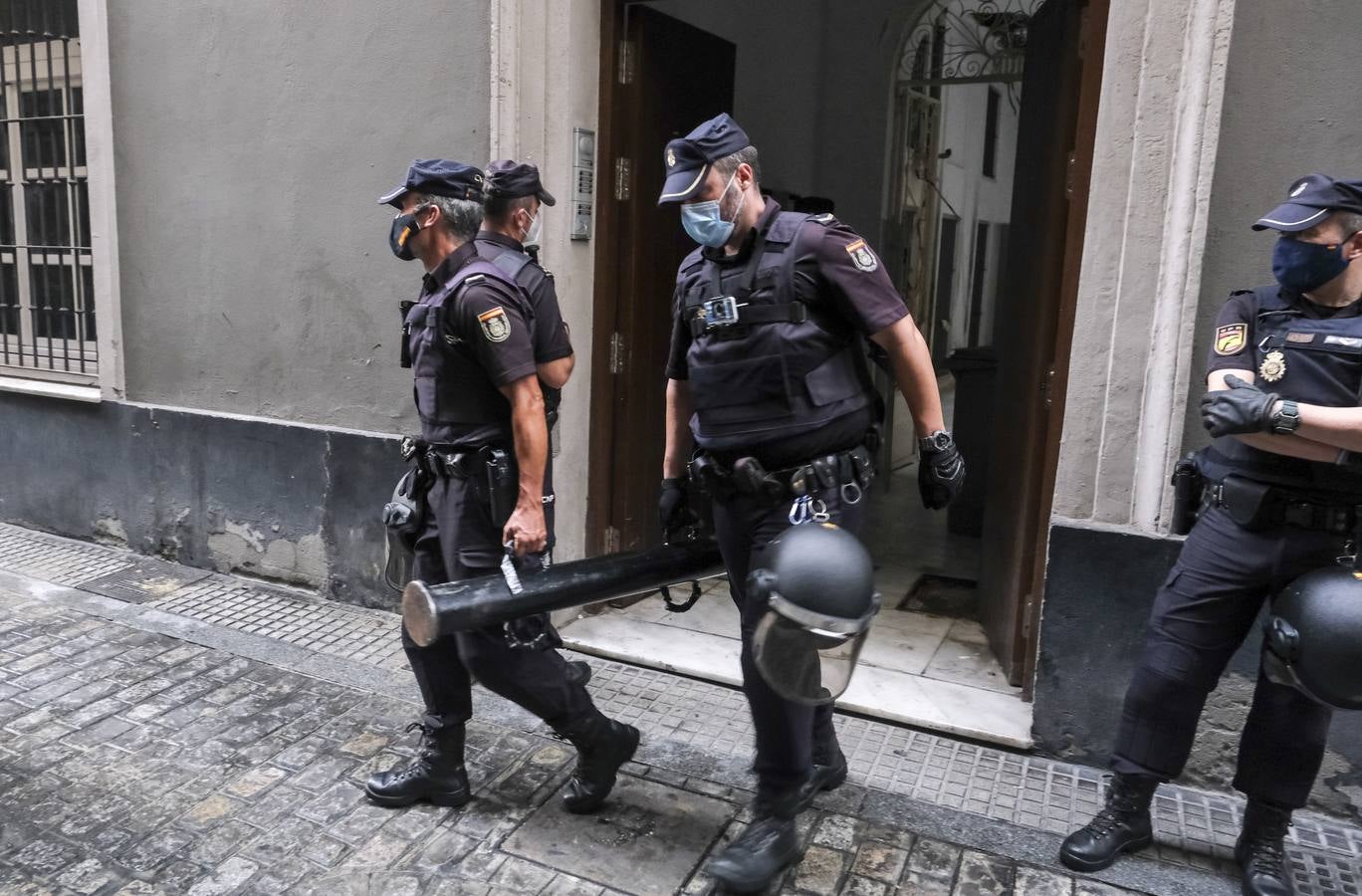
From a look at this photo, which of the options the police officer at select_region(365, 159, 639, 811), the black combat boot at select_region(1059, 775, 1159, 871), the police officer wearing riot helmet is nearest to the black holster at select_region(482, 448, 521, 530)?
the police officer at select_region(365, 159, 639, 811)

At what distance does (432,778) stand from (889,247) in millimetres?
5448

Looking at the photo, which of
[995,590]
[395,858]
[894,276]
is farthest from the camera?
[894,276]

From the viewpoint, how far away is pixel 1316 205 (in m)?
2.46

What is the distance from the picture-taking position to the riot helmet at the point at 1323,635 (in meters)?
2.34

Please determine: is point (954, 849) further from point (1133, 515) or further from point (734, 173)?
point (734, 173)

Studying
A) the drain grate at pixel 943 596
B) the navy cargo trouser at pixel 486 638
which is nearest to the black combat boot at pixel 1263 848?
the navy cargo trouser at pixel 486 638

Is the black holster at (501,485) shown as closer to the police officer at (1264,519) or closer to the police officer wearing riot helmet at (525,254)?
the police officer wearing riot helmet at (525,254)

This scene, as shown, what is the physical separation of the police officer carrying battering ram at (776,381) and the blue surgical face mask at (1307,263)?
2.95 feet

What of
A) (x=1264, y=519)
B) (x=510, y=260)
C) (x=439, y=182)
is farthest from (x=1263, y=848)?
(x=439, y=182)

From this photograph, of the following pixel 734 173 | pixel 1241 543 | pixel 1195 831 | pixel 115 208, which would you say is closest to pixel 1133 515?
pixel 1241 543

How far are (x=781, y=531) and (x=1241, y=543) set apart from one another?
1198mm

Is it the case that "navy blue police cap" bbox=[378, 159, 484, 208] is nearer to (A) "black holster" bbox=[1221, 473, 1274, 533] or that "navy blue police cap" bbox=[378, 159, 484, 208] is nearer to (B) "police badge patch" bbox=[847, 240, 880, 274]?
(B) "police badge patch" bbox=[847, 240, 880, 274]

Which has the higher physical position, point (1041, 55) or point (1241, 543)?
point (1041, 55)

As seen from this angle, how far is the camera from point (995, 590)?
4305mm
